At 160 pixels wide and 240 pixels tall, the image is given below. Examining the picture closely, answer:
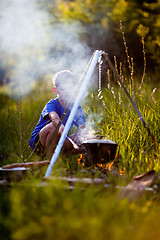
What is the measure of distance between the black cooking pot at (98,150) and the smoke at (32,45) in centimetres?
161

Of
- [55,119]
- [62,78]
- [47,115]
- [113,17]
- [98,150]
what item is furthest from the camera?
[113,17]

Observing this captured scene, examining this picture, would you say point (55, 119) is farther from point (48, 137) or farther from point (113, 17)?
point (113, 17)

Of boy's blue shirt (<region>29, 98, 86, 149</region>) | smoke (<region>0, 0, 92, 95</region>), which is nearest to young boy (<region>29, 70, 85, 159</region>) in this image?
boy's blue shirt (<region>29, 98, 86, 149</region>)

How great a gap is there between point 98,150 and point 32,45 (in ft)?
10.1

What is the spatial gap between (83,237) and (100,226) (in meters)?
0.12

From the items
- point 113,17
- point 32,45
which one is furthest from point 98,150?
point 113,17

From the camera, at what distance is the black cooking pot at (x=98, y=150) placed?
129 inches

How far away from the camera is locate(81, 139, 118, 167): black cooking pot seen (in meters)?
3.27

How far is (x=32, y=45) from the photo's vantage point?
5.68 meters

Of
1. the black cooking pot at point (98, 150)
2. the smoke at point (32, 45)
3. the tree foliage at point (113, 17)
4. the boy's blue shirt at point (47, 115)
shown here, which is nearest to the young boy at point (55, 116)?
the boy's blue shirt at point (47, 115)

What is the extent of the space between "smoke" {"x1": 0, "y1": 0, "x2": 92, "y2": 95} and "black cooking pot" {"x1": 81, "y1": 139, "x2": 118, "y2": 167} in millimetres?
1615

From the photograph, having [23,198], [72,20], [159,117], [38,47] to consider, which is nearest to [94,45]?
[72,20]

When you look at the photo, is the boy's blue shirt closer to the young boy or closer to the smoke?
the young boy

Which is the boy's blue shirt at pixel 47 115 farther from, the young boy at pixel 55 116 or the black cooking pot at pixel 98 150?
the black cooking pot at pixel 98 150
